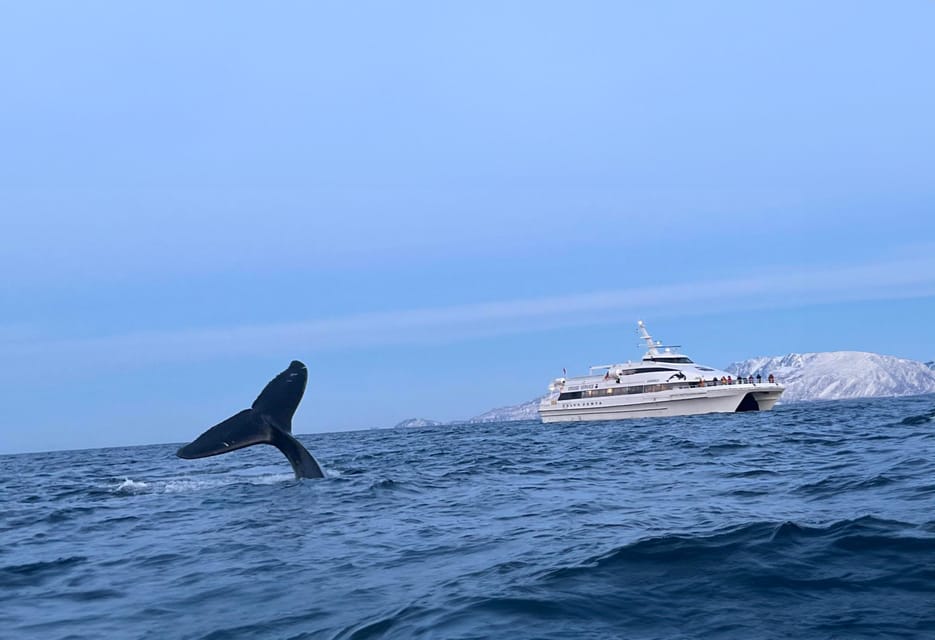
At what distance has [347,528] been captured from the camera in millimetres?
12312

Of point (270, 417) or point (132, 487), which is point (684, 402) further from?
point (270, 417)

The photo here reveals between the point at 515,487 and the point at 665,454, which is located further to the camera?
the point at 665,454

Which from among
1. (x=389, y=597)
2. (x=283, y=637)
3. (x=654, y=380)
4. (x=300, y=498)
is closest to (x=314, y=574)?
(x=389, y=597)

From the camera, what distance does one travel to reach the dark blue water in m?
6.95

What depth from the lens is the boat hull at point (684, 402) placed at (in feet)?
219

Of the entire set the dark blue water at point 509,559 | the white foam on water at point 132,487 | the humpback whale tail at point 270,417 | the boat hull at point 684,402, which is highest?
the humpback whale tail at point 270,417

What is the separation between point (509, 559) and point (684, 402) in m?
62.4

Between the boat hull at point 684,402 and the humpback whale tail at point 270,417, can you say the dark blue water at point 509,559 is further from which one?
the boat hull at point 684,402

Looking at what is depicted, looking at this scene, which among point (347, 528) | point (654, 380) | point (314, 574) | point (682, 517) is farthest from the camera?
point (654, 380)

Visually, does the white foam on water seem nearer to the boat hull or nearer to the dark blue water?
the dark blue water

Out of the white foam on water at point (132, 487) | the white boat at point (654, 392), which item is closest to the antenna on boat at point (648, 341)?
the white boat at point (654, 392)

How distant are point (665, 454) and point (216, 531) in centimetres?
1438

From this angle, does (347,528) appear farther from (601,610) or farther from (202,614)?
(601,610)

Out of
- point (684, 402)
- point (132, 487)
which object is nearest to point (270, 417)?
point (132, 487)
